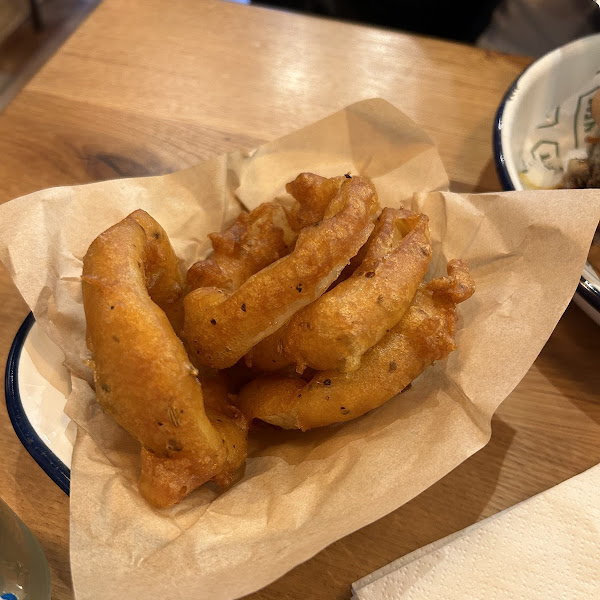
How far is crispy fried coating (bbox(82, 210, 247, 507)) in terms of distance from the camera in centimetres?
61

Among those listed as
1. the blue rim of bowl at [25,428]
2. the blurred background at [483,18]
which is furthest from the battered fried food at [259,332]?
the blurred background at [483,18]

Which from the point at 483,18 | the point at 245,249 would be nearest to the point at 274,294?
the point at 245,249

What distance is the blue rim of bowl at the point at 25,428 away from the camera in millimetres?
698

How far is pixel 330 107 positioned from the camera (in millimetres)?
1345

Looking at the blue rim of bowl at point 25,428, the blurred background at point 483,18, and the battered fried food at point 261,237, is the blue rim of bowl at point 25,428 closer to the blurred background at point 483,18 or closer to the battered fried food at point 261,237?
the battered fried food at point 261,237

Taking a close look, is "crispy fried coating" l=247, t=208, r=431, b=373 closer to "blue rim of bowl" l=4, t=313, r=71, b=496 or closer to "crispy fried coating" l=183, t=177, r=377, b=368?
"crispy fried coating" l=183, t=177, r=377, b=368

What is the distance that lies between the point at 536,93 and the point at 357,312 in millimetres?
829

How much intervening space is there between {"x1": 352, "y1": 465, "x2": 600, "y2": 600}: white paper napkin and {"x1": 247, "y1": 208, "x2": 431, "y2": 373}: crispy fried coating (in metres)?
0.26

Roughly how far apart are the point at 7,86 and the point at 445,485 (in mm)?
2617

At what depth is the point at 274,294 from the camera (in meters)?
0.69

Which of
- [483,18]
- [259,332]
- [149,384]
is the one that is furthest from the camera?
[483,18]

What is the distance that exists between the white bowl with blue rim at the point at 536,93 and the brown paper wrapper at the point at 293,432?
0.24 metres

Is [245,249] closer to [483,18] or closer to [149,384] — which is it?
[149,384]

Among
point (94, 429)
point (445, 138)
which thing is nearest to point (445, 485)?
point (94, 429)
